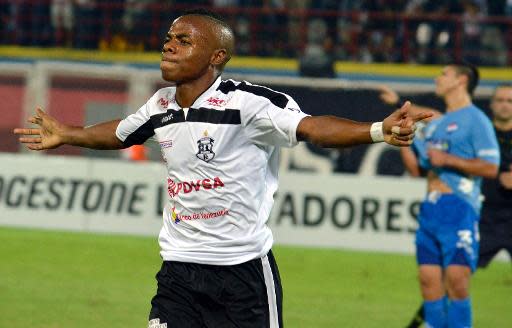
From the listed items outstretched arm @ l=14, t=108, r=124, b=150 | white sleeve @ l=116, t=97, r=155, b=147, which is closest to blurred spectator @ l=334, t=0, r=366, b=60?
outstretched arm @ l=14, t=108, r=124, b=150

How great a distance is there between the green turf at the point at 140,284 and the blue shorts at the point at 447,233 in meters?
1.62

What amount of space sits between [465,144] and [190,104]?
3.56m

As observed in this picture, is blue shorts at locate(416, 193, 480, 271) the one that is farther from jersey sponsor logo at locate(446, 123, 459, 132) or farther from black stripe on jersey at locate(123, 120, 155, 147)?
black stripe on jersey at locate(123, 120, 155, 147)

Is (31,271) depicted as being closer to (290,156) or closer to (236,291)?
(290,156)

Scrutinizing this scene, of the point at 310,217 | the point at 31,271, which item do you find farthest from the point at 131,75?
the point at 31,271

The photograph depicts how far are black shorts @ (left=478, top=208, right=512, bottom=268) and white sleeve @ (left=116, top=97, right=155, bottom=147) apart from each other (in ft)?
16.6

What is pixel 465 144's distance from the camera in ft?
28.1

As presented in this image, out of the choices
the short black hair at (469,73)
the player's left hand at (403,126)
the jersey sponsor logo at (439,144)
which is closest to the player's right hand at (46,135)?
the player's left hand at (403,126)

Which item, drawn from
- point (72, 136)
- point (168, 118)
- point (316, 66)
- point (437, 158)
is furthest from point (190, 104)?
point (316, 66)

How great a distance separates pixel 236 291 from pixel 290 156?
995 centimetres

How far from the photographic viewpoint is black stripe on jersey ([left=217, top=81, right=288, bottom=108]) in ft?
17.6

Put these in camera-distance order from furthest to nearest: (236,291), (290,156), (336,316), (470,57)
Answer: (470,57)
(290,156)
(336,316)
(236,291)

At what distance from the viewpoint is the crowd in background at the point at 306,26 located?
21.4 meters

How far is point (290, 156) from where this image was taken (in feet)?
50.4
